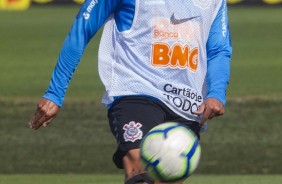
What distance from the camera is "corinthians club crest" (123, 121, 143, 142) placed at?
25.3 feet

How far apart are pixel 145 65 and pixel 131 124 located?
448mm

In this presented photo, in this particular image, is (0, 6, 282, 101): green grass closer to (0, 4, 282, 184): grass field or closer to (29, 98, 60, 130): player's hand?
(0, 4, 282, 184): grass field

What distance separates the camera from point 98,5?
7887 millimetres

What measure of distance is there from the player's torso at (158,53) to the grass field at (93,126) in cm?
352

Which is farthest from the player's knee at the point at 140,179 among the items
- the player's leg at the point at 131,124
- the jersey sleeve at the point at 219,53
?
the jersey sleeve at the point at 219,53

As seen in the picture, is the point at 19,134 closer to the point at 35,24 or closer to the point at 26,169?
the point at 26,169

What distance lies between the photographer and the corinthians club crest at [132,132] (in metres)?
7.70

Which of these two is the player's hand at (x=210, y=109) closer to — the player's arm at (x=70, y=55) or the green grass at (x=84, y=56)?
the player's arm at (x=70, y=55)

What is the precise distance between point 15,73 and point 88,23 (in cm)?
1760

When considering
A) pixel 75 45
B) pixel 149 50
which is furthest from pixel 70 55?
pixel 149 50

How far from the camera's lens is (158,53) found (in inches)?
312

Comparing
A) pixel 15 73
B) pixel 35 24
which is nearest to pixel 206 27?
pixel 15 73

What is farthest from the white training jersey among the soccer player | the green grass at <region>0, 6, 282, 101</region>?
the green grass at <region>0, 6, 282, 101</region>

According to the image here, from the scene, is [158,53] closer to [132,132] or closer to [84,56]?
Answer: [132,132]
